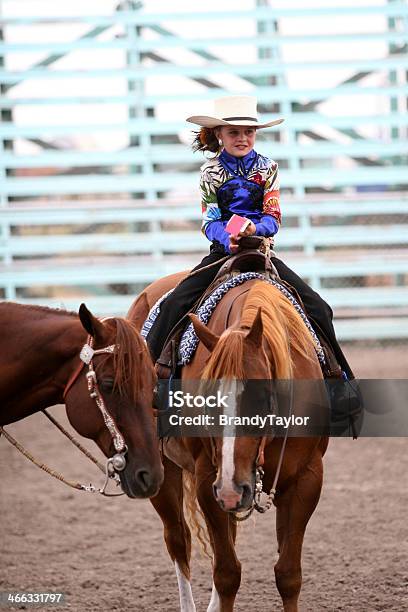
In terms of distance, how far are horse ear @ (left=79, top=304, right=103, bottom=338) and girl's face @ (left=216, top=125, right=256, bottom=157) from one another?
1206mm

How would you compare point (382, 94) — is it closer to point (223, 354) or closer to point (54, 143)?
point (54, 143)

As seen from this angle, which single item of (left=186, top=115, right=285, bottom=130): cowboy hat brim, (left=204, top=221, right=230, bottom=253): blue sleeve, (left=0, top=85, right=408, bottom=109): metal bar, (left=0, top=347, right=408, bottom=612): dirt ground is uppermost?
(left=0, top=85, right=408, bottom=109): metal bar

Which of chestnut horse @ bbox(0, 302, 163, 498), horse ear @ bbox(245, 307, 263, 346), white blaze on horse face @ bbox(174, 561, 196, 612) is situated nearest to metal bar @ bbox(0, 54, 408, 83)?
white blaze on horse face @ bbox(174, 561, 196, 612)

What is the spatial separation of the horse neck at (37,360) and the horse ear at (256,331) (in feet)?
1.88

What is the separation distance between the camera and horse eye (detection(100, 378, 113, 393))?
3291mm

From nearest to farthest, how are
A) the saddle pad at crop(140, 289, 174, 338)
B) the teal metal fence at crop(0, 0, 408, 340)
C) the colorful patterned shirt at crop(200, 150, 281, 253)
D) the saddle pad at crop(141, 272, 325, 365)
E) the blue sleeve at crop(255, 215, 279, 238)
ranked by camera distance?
the saddle pad at crop(141, 272, 325, 365) < the blue sleeve at crop(255, 215, 279, 238) < the colorful patterned shirt at crop(200, 150, 281, 253) < the saddle pad at crop(140, 289, 174, 338) < the teal metal fence at crop(0, 0, 408, 340)

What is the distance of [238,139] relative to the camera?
13.7 ft

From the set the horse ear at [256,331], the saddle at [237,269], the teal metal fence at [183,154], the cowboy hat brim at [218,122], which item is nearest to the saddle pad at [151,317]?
the saddle at [237,269]

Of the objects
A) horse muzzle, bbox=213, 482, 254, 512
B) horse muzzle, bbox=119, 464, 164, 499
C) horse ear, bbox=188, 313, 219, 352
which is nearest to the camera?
horse muzzle, bbox=213, 482, 254, 512

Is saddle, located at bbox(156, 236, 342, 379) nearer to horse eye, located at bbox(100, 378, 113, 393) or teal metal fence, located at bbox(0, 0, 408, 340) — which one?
horse eye, located at bbox(100, 378, 113, 393)

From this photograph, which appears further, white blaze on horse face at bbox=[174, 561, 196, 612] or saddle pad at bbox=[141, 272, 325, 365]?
white blaze on horse face at bbox=[174, 561, 196, 612]

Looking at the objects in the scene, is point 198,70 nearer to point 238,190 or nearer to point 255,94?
point 255,94

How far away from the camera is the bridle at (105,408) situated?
10.7 feet

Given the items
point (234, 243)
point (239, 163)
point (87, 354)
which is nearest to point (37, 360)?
point (87, 354)
